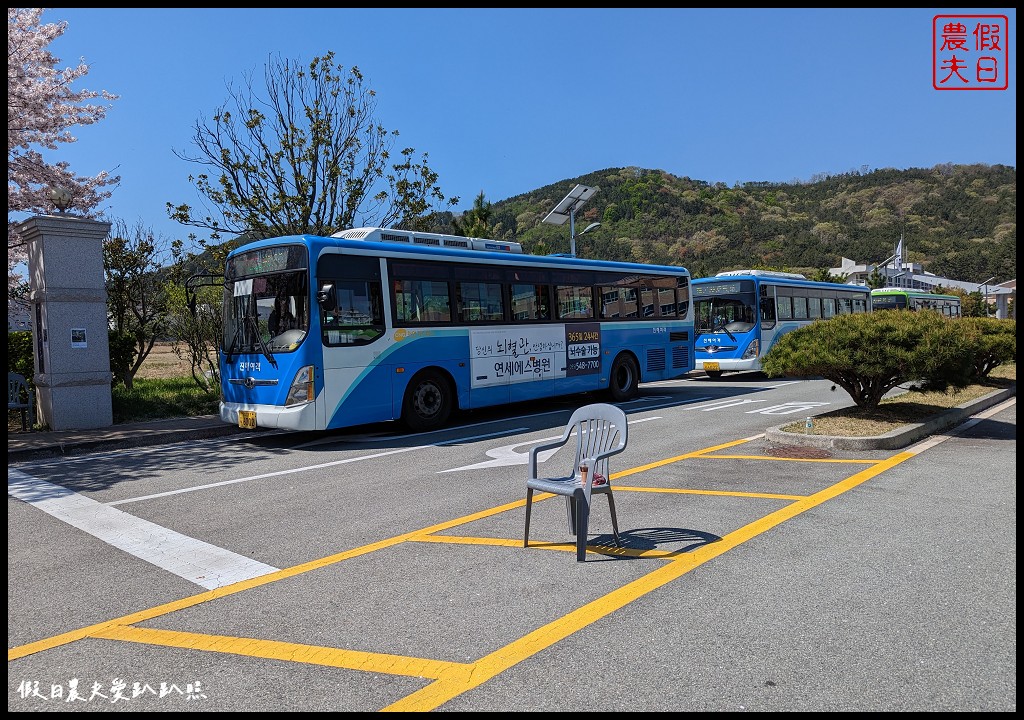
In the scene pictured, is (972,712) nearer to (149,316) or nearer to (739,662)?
(739,662)

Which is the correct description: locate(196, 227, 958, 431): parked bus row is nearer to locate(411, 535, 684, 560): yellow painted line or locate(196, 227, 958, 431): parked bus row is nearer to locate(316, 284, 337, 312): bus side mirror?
locate(316, 284, 337, 312): bus side mirror

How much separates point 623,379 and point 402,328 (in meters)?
6.76

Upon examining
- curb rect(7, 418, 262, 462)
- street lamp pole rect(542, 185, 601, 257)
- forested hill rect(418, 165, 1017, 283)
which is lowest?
curb rect(7, 418, 262, 462)

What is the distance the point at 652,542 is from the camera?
556 cm

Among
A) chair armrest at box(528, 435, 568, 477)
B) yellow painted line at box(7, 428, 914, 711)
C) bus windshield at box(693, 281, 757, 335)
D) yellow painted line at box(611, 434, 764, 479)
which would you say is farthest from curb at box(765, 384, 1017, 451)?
bus windshield at box(693, 281, 757, 335)

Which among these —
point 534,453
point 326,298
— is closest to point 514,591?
point 534,453

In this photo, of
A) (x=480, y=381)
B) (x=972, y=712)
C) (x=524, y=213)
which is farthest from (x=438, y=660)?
(x=524, y=213)

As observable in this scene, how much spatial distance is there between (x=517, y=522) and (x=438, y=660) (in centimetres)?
264

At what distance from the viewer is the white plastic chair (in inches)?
199

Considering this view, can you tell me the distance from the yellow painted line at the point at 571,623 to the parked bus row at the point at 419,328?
22.4ft

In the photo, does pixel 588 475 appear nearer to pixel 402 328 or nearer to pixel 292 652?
pixel 292 652

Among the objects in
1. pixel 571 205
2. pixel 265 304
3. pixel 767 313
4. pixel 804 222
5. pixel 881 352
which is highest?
pixel 804 222

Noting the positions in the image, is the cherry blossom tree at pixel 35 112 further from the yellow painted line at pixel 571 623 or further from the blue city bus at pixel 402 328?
the yellow painted line at pixel 571 623

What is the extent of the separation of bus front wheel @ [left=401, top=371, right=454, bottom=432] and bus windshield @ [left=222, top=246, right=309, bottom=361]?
2230mm
